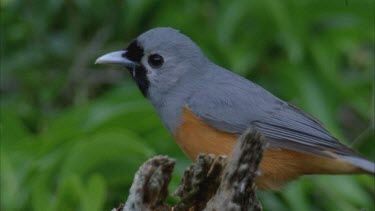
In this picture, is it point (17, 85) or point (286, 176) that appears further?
point (17, 85)

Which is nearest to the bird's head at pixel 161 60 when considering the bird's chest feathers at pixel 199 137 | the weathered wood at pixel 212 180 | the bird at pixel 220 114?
the bird at pixel 220 114

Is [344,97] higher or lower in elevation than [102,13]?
lower

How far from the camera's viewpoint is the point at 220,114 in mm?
4867

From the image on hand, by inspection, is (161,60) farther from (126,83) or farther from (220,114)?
(126,83)

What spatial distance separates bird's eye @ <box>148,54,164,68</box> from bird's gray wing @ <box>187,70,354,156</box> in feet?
0.72

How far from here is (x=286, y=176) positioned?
15.8 feet

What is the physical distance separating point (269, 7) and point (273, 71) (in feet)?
1.25

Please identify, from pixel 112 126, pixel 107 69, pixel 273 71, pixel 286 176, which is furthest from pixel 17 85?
pixel 286 176

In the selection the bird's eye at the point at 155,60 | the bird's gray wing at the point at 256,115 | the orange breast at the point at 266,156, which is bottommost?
the orange breast at the point at 266,156

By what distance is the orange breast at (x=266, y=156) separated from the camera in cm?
475

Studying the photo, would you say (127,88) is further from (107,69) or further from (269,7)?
(269,7)

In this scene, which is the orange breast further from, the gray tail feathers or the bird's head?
the bird's head

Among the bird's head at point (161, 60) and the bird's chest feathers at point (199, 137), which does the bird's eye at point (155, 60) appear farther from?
the bird's chest feathers at point (199, 137)

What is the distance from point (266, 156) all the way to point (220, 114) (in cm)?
26
